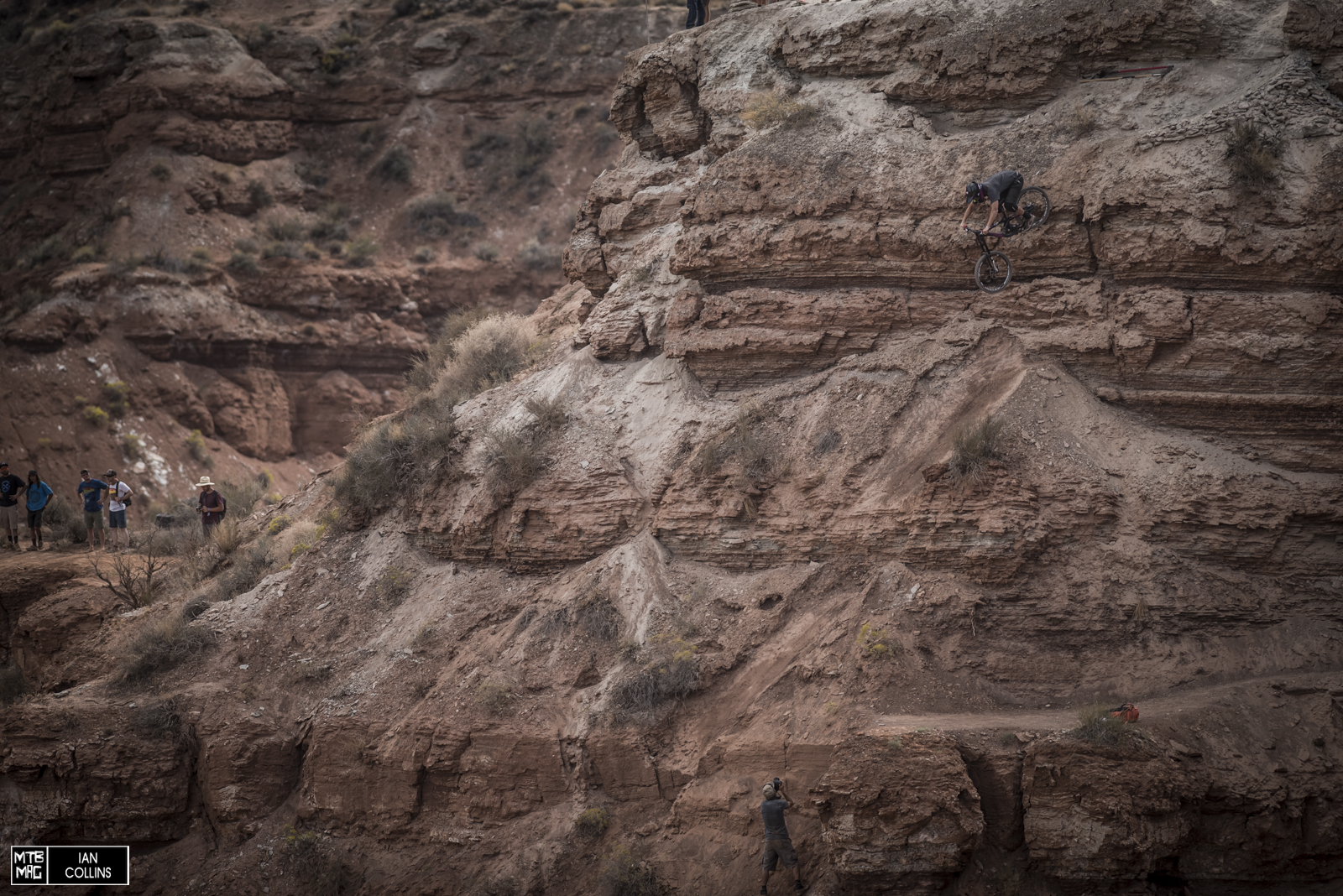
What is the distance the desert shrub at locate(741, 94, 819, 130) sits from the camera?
1372 centimetres

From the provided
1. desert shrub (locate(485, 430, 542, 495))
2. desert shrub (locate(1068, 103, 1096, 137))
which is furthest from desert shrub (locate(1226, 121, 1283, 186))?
desert shrub (locate(485, 430, 542, 495))

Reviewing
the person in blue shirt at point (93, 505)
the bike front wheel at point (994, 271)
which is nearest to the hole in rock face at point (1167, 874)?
the bike front wheel at point (994, 271)

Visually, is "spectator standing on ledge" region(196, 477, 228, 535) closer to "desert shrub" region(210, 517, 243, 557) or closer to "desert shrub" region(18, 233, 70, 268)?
"desert shrub" region(210, 517, 243, 557)

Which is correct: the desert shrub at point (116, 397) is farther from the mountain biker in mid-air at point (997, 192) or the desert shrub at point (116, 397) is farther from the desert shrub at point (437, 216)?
the mountain biker in mid-air at point (997, 192)

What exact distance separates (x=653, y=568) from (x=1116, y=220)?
21.5 ft

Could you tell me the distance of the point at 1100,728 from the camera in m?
9.38

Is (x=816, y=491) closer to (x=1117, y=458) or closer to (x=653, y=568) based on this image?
(x=653, y=568)

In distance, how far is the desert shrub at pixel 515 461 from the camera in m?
13.5

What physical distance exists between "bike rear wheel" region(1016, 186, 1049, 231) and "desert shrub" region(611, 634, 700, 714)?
6176 mm

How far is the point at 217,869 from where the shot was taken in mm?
12266

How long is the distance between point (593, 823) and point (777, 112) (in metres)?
9.16

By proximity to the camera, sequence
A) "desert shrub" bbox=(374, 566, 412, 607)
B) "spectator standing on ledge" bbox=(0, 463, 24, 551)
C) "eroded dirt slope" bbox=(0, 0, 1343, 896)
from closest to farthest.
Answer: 1. "eroded dirt slope" bbox=(0, 0, 1343, 896)
2. "desert shrub" bbox=(374, 566, 412, 607)
3. "spectator standing on ledge" bbox=(0, 463, 24, 551)

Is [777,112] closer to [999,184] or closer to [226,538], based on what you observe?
[999,184]

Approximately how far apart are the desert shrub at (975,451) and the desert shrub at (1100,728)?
104 inches
